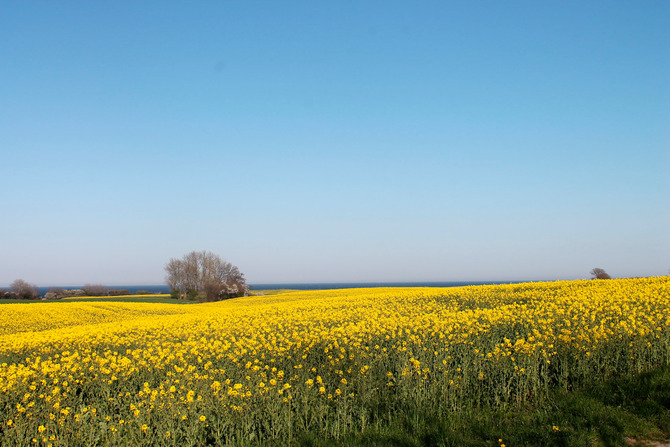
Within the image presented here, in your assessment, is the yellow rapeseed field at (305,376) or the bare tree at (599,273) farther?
the bare tree at (599,273)

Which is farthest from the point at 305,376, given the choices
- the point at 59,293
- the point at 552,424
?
the point at 59,293

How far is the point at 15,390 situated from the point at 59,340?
5.83 m

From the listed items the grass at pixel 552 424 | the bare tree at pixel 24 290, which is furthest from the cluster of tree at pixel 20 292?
the grass at pixel 552 424

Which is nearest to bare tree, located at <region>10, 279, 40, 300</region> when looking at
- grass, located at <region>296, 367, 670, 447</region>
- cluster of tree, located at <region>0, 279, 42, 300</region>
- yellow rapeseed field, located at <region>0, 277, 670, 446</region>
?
cluster of tree, located at <region>0, 279, 42, 300</region>

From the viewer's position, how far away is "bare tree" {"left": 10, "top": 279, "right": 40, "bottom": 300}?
190 feet

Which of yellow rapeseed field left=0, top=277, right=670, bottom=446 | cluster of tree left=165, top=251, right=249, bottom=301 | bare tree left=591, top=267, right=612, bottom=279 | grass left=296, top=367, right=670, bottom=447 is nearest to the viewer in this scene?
grass left=296, top=367, right=670, bottom=447

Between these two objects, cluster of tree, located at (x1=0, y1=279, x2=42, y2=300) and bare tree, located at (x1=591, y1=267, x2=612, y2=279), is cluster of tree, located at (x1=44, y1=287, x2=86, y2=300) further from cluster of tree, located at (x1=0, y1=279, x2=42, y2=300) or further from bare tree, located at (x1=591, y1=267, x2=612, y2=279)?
bare tree, located at (x1=591, y1=267, x2=612, y2=279)

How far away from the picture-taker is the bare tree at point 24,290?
190 feet

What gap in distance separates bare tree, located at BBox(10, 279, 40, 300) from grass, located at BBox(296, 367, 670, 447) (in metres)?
67.5

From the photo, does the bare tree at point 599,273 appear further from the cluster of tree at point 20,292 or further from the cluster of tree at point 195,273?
the cluster of tree at point 20,292

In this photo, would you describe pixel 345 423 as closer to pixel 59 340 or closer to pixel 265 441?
pixel 265 441

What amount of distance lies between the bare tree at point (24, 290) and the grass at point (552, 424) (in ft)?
221

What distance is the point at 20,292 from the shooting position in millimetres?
58719

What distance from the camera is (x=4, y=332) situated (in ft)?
61.8
